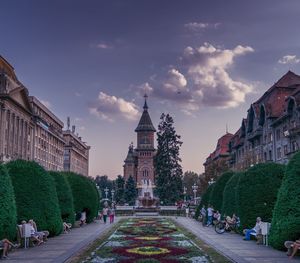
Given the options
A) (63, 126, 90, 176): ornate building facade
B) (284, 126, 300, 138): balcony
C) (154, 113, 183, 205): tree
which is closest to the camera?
(284, 126, 300, 138): balcony

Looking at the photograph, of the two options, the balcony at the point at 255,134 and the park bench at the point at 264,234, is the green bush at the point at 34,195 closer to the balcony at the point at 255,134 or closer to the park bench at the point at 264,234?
the park bench at the point at 264,234

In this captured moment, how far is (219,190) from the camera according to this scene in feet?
121

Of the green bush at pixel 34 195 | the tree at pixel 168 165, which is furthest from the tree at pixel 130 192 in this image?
the green bush at pixel 34 195

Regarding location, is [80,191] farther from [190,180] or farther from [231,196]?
[190,180]

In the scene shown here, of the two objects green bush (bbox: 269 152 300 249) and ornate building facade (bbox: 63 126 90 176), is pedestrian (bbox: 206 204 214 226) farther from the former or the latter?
ornate building facade (bbox: 63 126 90 176)

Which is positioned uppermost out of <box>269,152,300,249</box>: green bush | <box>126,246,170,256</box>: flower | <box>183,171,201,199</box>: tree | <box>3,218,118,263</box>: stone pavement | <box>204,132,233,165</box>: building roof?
<box>204,132,233,165</box>: building roof

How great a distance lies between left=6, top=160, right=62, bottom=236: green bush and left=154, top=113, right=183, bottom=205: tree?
65692 mm

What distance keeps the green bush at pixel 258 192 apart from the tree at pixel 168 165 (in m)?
64.8

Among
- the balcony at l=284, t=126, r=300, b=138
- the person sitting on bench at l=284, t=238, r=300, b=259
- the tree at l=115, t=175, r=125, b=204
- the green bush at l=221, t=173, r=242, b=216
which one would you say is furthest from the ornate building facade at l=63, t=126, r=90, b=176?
the person sitting on bench at l=284, t=238, r=300, b=259

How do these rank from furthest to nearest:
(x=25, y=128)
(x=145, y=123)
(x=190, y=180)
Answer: (x=190, y=180), (x=145, y=123), (x=25, y=128)

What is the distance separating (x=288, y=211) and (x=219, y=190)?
62.9ft

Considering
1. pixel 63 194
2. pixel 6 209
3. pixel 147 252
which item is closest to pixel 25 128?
pixel 63 194

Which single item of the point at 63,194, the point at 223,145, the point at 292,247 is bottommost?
the point at 292,247

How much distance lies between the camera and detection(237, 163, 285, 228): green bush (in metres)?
23.9
